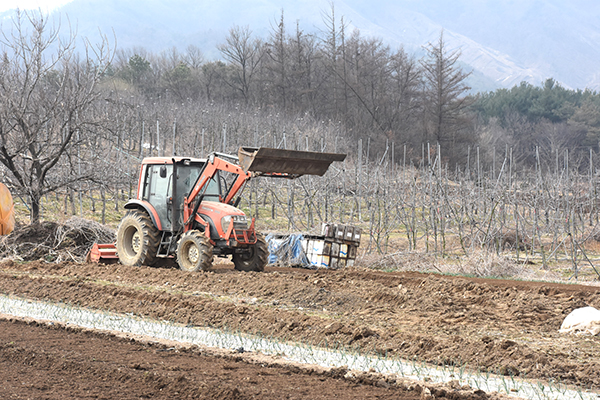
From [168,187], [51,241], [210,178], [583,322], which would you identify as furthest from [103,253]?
[583,322]

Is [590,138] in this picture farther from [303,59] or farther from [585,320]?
[585,320]

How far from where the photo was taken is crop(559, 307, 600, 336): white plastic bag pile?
7308 mm

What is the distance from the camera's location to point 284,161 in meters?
10.6

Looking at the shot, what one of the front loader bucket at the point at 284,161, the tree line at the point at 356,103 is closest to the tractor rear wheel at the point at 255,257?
the front loader bucket at the point at 284,161

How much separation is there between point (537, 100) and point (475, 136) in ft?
72.9

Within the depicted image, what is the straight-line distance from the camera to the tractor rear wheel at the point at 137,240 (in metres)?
12.2

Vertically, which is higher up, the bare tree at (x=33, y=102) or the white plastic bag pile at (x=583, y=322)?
the bare tree at (x=33, y=102)

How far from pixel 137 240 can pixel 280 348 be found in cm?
699

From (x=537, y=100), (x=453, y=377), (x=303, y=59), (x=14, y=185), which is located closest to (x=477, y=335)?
(x=453, y=377)

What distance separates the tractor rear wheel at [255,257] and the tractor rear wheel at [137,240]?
1665mm

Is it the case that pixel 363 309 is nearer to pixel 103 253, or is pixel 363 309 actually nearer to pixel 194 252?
pixel 194 252

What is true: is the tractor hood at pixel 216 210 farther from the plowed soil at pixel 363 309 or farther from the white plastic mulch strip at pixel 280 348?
the white plastic mulch strip at pixel 280 348

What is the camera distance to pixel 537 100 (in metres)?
67.2

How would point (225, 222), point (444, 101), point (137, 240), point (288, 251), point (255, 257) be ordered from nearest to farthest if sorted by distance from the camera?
point (225, 222) < point (255, 257) < point (137, 240) < point (288, 251) < point (444, 101)
